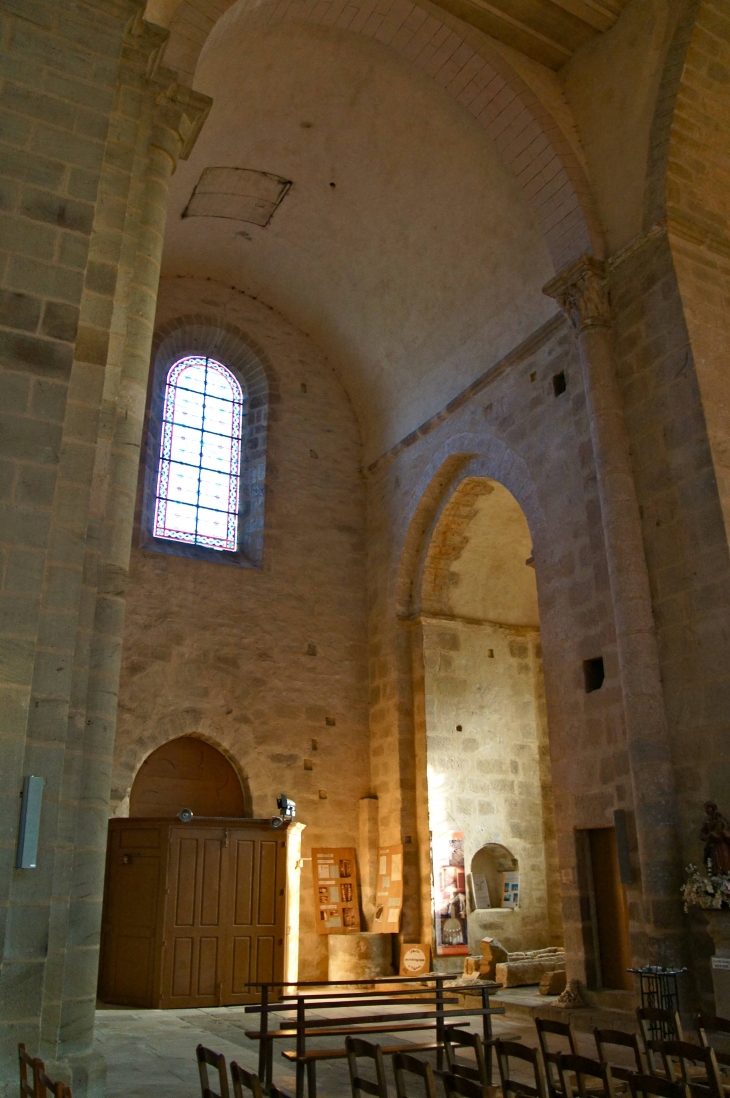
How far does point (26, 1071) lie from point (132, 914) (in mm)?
6660

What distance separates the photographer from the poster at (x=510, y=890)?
1152 cm

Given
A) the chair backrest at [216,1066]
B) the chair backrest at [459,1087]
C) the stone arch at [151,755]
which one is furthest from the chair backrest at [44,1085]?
the stone arch at [151,755]

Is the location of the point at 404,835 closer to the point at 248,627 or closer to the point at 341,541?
the point at 248,627

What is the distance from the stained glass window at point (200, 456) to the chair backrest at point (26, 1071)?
895cm

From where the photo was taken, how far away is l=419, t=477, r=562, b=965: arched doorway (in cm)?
1150

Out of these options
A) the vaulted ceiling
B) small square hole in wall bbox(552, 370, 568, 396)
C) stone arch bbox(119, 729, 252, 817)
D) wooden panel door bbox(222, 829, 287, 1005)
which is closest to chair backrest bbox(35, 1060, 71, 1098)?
wooden panel door bbox(222, 829, 287, 1005)

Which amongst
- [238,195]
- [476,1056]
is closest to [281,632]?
[238,195]

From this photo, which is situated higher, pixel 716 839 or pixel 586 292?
pixel 586 292

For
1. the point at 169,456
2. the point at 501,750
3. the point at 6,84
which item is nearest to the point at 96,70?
the point at 6,84

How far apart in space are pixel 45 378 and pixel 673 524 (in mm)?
5796

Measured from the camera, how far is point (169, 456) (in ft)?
42.7

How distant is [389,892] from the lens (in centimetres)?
1157

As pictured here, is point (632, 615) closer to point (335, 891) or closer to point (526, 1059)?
point (526, 1059)

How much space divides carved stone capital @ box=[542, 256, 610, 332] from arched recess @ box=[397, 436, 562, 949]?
2.00 m
